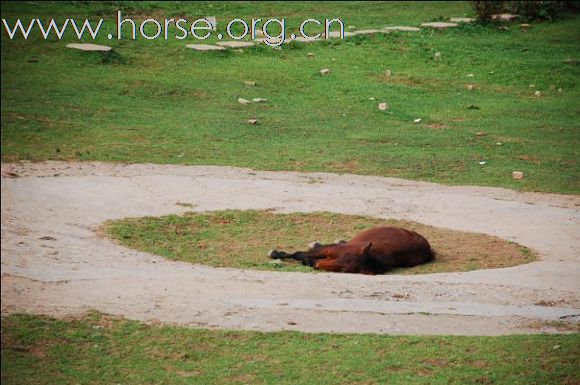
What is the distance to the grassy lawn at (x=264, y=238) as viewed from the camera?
8070 millimetres

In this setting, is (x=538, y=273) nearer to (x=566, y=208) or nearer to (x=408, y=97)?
(x=566, y=208)

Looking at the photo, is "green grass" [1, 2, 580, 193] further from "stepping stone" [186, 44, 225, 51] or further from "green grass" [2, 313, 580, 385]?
"green grass" [2, 313, 580, 385]

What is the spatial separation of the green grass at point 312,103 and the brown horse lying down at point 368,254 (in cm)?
318

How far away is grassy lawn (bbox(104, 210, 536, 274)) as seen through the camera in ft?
26.5

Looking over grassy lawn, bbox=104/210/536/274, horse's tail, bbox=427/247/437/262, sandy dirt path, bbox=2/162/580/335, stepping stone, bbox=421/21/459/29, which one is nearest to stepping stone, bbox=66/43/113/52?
sandy dirt path, bbox=2/162/580/335

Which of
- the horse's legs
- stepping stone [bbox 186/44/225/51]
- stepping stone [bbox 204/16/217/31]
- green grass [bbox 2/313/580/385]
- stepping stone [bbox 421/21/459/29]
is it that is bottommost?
the horse's legs

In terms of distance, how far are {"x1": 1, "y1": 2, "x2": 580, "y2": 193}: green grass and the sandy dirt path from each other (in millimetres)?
1075

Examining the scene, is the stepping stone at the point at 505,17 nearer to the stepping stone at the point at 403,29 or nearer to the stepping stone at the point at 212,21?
the stepping stone at the point at 403,29

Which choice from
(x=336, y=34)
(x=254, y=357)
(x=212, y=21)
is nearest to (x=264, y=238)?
(x=254, y=357)

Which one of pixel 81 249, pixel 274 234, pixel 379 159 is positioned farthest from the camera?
pixel 379 159

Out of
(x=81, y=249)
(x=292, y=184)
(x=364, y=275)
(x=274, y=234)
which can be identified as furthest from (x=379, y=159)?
(x=81, y=249)

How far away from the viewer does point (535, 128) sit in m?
13.9

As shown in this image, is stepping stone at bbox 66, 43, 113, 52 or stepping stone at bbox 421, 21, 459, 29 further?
stepping stone at bbox 421, 21, 459, 29

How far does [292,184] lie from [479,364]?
499 centimetres
